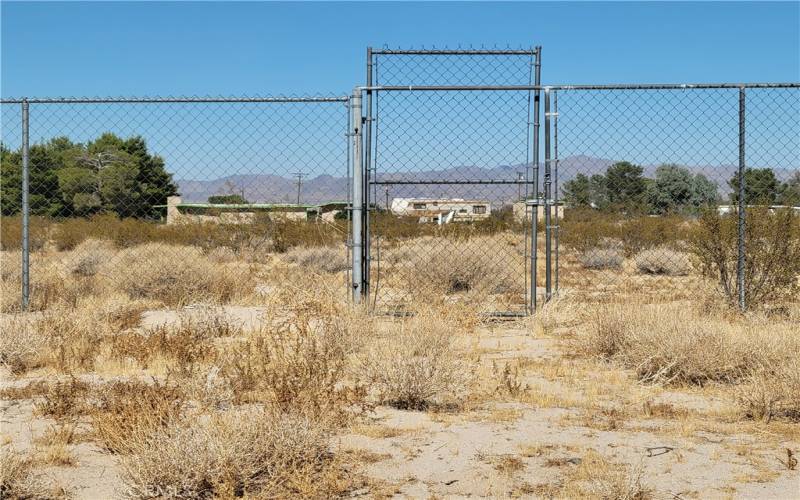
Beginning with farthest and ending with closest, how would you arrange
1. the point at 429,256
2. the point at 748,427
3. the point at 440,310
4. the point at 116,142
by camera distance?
the point at 116,142 → the point at 429,256 → the point at 440,310 → the point at 748,427

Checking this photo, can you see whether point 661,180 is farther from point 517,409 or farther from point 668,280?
point 517,409

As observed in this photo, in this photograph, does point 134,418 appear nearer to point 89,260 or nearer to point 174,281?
point 174,281

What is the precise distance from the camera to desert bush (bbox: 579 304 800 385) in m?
7.52

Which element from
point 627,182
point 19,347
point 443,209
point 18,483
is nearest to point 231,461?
point 18,483

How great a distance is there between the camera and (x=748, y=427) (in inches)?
242

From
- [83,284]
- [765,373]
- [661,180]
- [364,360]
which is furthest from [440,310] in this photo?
[83,284]

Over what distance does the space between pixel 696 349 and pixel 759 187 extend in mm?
6041

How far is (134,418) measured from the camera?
518cm

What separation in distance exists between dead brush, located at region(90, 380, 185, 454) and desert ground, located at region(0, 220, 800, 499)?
0.03 meters

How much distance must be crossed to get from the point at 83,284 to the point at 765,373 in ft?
33.8

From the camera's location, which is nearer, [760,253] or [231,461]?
[231,461]

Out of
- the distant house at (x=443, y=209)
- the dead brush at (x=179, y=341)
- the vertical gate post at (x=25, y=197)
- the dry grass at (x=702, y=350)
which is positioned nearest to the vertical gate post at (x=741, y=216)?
the dry grass at (x=702, y=350)

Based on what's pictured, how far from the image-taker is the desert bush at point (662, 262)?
1840 centimetres

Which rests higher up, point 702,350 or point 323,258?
point 323,258
